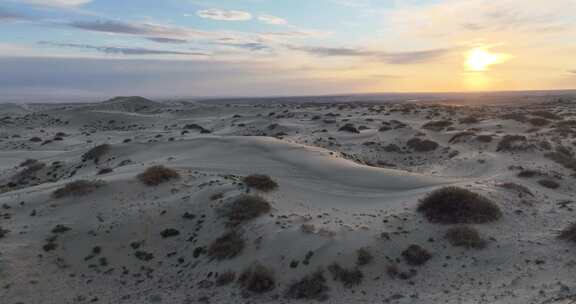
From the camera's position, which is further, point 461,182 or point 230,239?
point 461,182

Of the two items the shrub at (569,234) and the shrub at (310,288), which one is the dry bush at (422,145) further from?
the shrub at (310,288)

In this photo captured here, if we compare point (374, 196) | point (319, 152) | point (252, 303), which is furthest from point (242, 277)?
point (319, 152)

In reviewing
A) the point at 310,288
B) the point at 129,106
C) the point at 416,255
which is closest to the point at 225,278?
the point at 310,288

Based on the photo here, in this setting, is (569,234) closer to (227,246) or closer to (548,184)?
(548,184)

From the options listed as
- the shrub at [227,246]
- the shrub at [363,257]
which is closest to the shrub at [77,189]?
the shrub at [227,246]

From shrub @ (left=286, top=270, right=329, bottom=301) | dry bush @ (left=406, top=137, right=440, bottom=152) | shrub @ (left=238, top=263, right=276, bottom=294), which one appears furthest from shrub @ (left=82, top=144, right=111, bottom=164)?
shrub @ (left=286, top=270, right=329, bottom=301)

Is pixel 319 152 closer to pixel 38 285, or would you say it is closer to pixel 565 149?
pixel 565 149

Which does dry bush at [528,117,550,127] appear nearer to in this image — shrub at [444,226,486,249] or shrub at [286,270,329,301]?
shrub at [444,226,486,249]
